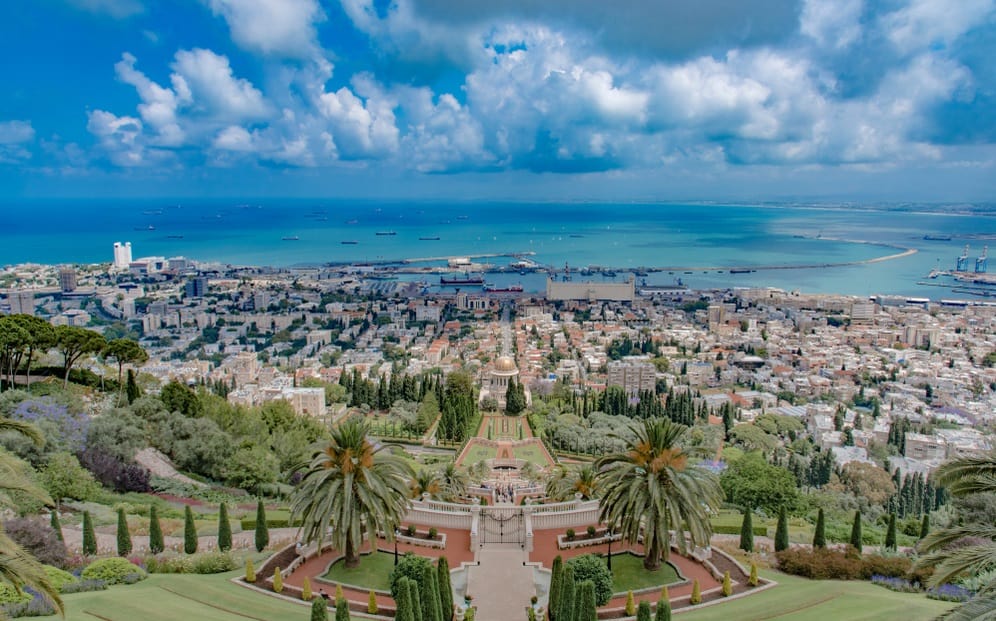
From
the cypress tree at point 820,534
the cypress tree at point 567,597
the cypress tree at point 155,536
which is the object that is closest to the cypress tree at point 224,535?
the cypress tree at point 155,536

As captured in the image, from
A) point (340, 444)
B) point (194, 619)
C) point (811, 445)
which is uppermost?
point (340, 444)

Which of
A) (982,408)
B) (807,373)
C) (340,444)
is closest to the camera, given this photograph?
(340,444)

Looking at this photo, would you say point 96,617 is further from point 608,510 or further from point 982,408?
point 982,408

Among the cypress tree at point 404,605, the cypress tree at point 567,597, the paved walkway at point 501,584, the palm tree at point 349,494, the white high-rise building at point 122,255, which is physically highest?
the white high-rise building at point 122,255

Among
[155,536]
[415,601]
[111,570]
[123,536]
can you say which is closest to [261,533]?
[155,536]

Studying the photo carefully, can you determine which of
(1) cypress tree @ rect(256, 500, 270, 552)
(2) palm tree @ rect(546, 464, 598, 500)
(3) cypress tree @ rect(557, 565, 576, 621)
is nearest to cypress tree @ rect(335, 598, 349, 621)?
(3) cypress tree @ rect(557, 565, 576, 621)

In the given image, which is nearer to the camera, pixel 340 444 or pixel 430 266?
pixel 340 444

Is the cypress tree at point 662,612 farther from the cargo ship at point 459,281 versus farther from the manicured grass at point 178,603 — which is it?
the cargo ship at point 459,281

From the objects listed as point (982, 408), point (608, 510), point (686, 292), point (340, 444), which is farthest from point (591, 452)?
point (686, 292)
